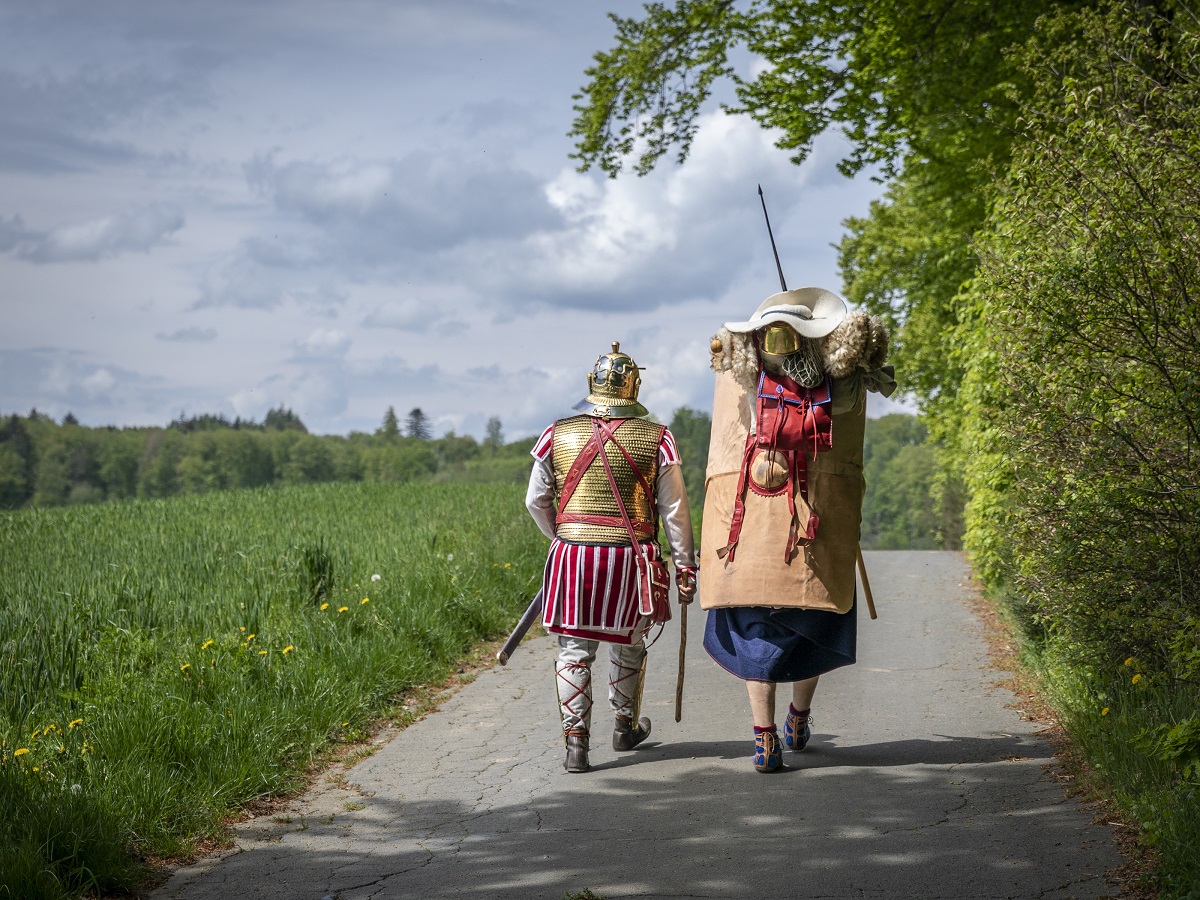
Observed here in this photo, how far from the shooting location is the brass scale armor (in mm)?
6402

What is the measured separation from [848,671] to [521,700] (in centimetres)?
240

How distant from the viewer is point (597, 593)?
6355 mm

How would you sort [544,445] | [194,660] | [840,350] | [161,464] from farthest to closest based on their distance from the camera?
[161,464], [194,660], [544,445], [840,350]

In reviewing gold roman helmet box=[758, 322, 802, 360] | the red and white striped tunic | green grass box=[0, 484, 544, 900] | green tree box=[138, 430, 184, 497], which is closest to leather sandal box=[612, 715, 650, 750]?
the red and white striped tunic

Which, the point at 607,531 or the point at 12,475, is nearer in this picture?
the point at 607,531

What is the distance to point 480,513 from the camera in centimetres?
1762

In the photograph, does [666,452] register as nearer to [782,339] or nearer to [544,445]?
[544,445]

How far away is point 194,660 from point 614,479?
2981 millimetres

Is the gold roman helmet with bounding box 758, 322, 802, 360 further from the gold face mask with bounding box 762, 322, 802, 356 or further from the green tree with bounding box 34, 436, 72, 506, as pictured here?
the green tree with bounding box 34, 436, 72, 506

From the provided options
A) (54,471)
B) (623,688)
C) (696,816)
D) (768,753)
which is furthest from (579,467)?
(54,471)

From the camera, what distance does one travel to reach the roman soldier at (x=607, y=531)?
636 cm

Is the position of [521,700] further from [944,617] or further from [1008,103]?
[1008,103]

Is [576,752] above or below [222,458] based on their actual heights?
below

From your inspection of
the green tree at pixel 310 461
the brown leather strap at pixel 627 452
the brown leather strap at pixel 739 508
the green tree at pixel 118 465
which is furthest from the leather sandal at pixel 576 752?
the green tree at pixel 118 465
